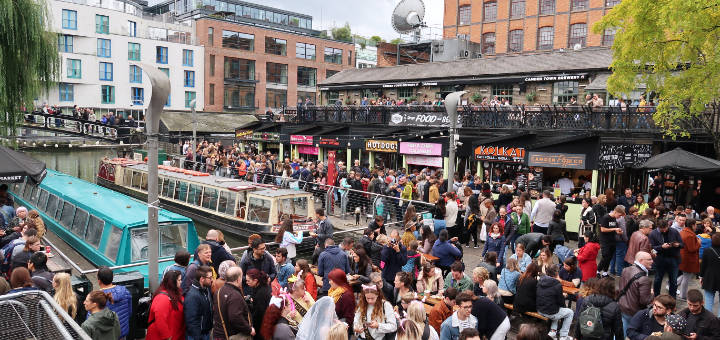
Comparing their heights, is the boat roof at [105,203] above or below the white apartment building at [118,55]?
below

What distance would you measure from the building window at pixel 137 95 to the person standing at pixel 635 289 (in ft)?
178

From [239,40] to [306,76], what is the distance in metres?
10.4

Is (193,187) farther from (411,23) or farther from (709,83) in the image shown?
(411,23)

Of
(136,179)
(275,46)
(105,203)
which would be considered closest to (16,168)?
(105,203)

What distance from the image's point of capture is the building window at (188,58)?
5626cm

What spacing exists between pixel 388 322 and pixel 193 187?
16.4 m

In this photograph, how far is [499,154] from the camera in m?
20.8

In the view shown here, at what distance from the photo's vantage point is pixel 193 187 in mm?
21328

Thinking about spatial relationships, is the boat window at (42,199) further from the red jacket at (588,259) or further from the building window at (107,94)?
the building window at (107,94)

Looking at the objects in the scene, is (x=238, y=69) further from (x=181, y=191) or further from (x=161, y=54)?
(x=181, y=191)

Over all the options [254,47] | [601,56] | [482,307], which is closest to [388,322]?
[482,307]

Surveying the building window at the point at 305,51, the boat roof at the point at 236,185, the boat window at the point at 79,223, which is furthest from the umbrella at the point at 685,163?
the building window at the point at 305,51

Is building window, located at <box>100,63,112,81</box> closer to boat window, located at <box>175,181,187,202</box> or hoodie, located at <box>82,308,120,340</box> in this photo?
boat window, located at <box>175,181,187,202</box>

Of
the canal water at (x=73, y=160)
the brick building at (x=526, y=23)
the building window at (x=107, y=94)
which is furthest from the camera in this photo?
the building window at (x=107, y=94)
